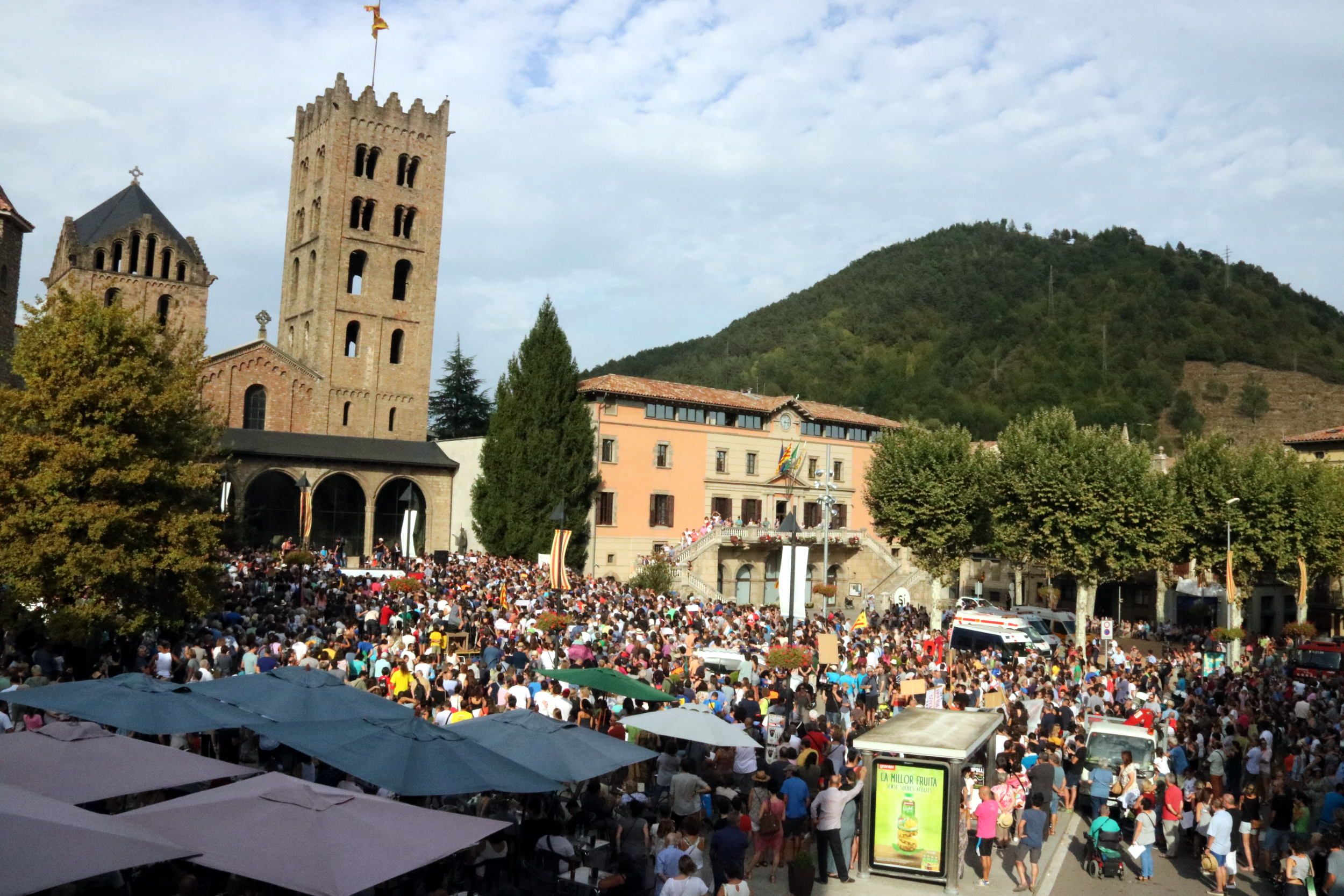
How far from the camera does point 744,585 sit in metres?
49.1

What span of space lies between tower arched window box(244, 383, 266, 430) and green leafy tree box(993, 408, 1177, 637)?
31.1 m

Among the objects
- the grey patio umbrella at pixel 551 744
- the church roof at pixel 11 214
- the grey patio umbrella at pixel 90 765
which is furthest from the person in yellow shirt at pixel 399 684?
the church roof at pixel 11 214

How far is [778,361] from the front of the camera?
339 feet

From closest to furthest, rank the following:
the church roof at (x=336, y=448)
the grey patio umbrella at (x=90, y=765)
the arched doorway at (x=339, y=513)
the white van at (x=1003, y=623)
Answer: the grey patio umbrella at (x=90, y=765) → the white van at (x=1003, y=623) → the church roof at (x=336, y=448) → the arched doorway at (x=339, y=513)

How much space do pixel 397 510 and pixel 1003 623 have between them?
2612 centimetres

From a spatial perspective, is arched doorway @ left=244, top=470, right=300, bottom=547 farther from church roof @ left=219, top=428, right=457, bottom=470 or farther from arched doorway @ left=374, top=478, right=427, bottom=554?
arched doorway @ left=374, top=478, right=427, bottom=554

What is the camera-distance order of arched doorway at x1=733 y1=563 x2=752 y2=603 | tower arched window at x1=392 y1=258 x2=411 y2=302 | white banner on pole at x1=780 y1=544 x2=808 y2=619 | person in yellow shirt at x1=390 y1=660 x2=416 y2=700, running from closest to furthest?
person in yellow shirt at x1=390 y1=660 x2=416 y2=700 < white banner on pole at x1=780 y1=544 x2=808 y2=619 < arched doorway at x1=733 y1=563 x2=752 y2=603 < tower arched window at x1=392 y1=258 x2=411 y2=302

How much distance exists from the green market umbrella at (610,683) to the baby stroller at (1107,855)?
5.94 metres

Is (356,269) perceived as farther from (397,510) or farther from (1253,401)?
(1253,401)

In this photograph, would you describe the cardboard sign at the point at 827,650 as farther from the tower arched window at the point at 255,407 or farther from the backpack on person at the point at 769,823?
the tower arched window at the point at 255,407

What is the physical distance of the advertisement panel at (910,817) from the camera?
11961 millimetres

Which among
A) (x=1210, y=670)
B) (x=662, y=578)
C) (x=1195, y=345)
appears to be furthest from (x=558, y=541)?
(x=1195, y=345)

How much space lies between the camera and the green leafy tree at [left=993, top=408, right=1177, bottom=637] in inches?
1421

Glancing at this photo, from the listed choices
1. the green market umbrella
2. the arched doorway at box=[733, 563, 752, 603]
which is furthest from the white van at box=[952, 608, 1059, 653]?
the green market umbrella
